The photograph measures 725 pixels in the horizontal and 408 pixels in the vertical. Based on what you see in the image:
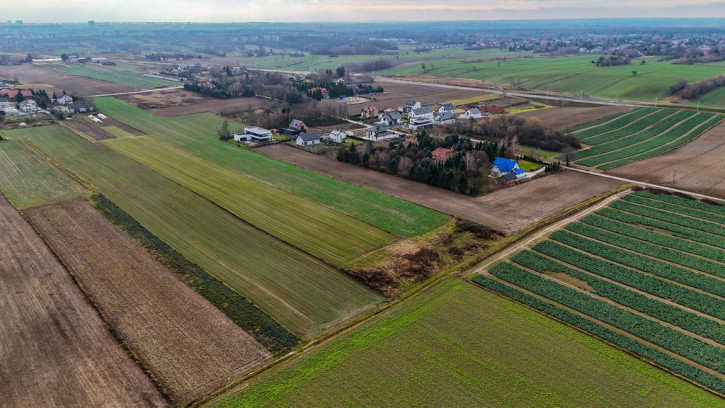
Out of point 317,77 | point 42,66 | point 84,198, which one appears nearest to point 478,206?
point 84,198

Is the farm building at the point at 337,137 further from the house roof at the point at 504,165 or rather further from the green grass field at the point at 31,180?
the green grass field at the point at 31,180

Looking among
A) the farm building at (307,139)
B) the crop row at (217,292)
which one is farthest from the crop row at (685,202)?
the farm building at (307,139)

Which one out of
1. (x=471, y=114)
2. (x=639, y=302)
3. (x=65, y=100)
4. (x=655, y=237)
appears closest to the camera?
(x=639, y=302)

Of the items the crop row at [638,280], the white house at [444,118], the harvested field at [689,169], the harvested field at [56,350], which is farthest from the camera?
the white house at [444,118]

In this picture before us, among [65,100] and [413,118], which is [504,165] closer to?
[413,118]

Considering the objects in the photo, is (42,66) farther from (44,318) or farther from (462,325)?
(462,325)

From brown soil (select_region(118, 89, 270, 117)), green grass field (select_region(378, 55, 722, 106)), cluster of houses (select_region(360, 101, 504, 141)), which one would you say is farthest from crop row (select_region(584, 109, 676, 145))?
brown soil (select_region(118, 89, 270, 117))

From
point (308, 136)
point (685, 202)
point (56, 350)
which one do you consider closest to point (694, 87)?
point (685, 202)
